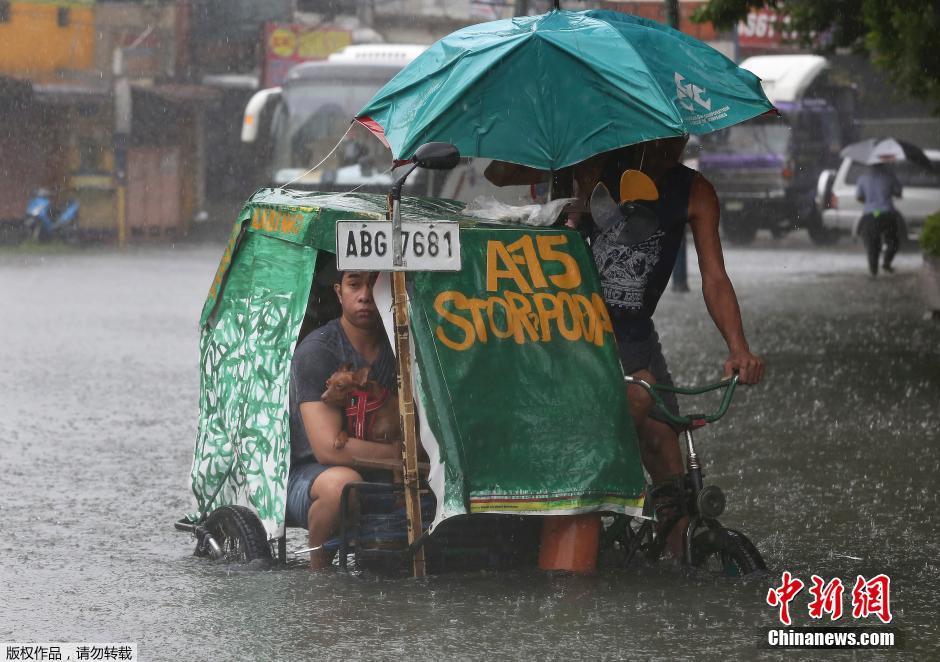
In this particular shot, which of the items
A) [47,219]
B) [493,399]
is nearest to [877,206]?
[47,219]

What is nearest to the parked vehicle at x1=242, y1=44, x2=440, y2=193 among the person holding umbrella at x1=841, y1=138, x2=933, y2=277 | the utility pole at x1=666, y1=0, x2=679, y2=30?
the person holding umbrella at x1=841, y1=138, x2=933, y2=277

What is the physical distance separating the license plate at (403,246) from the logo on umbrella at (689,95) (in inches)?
37.5

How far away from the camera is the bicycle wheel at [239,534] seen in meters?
6.23

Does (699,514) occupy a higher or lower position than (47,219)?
higher

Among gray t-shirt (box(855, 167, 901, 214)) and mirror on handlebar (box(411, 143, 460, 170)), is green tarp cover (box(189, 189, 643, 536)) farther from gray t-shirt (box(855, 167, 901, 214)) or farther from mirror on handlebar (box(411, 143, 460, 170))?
gray t-shirt (box(855, 167, 901, 214))

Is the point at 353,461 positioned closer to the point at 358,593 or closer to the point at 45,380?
the point at 358,593

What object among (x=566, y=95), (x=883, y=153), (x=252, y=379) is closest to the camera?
(x=566, y=95)

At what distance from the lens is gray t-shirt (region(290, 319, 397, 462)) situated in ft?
20.2

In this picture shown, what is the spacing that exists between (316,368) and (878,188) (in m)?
18.7

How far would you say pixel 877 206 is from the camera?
77.2 ft

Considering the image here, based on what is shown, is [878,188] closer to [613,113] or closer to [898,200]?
[898,200]

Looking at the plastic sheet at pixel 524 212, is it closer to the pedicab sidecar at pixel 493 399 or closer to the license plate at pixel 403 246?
the pedicab sidecar at pixel 493 399

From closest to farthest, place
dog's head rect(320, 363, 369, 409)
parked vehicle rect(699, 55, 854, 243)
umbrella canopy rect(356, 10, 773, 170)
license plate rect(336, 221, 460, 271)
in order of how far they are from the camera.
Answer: license plate rect(336, 221, 460, 271), umbrella canopy rect(356, 10, 773, 170), dog's head rect(320, 363, 369, 409), parked vehicle rect(699, 55, 854, 243)

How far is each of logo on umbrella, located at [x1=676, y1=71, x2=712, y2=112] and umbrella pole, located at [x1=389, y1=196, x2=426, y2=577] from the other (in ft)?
3.60
